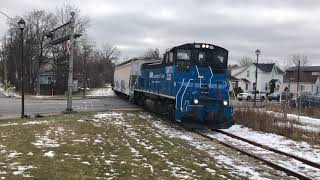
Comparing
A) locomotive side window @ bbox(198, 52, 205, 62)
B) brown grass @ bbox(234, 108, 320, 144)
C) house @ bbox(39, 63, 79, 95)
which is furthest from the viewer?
house @ bbox(39, 63, 79, 95)

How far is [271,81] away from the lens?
4058 inches

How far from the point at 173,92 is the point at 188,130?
70.5 inches

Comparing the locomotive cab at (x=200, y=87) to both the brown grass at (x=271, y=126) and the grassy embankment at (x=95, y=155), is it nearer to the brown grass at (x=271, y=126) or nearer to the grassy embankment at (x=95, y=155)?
the brown grass at (x=271, y=126)

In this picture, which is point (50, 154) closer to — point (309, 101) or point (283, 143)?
point (283, 143)

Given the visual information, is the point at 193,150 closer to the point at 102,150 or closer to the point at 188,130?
the point at 102,150

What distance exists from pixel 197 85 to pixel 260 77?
86.7m

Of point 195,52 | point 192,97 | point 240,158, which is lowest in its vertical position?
point 240,158

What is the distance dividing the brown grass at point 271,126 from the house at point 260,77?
78723mm

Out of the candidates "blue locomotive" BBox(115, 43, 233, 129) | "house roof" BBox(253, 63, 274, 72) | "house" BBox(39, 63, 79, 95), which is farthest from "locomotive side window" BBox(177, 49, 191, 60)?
"house roof" BBox(253, 63, 274, 72)

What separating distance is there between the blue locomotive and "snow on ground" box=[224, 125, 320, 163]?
1075 millimetres

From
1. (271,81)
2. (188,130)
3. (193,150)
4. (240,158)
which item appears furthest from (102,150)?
(271,81)

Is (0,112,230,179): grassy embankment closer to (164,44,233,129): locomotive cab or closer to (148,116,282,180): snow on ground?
(148,116,282,180): snow on ground

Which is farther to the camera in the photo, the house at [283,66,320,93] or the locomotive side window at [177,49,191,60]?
the house at [283,66,320,93]

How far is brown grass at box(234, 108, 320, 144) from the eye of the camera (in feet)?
60.4
